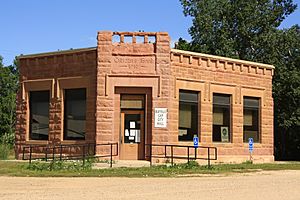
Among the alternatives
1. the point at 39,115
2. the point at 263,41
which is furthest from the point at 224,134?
the point at 263,41

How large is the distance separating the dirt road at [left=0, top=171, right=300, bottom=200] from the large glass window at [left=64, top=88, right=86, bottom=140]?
879cm

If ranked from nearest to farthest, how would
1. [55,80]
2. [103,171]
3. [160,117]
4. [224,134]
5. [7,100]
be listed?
[103,171] → [160,117] → [55,80] → [224,134] → [7,100]

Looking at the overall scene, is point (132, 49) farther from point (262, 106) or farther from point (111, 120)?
point (262, 106)

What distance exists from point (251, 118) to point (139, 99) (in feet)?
A: 25.3

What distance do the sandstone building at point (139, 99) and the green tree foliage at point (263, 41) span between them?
345 inches

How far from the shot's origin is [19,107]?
28922 mm

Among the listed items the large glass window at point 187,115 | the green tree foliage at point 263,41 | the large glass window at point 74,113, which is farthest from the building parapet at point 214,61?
the green tree foliage at point 263,41

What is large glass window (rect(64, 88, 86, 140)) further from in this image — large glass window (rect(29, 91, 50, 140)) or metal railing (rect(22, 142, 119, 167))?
large glass window (rect(29, 91, 50, 140))

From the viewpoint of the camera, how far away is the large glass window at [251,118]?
1187 inches

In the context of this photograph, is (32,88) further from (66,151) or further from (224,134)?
(224,134)

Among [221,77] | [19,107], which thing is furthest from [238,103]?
[19,107]

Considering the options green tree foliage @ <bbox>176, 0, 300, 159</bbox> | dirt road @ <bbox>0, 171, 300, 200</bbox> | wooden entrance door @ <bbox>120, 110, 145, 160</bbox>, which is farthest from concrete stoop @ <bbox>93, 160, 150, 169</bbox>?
green tree foliage @ <bbox>176, 0, 300, 159</bbox>

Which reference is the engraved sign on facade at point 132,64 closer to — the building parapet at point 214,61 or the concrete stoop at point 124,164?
the building parapet at point 214,61

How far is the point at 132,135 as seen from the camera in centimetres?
2598
